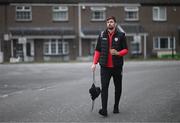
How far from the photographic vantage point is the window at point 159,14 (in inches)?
2141

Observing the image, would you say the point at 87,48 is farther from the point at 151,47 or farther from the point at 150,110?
the point at 150,110

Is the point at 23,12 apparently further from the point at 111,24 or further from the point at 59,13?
the point at 111,24

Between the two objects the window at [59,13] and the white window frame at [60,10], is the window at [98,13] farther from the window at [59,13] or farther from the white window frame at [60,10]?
the window at [59,13]

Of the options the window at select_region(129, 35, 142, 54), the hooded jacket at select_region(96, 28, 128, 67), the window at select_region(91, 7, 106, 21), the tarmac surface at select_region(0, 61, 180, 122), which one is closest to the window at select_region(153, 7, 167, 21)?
the window at select_region(129, 35, 142, 54)

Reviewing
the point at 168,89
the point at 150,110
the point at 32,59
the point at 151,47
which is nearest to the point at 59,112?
the point at 150,110

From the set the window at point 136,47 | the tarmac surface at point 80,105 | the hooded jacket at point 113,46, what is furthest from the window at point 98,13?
the hooded jacket at point 113,46

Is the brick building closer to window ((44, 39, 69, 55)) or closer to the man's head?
window ((44, 39, 69, 55))

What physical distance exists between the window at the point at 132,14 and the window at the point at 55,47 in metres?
7.00

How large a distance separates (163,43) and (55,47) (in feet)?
38.4

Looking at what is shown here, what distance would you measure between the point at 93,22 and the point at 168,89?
36516mm

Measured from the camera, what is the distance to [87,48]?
2036 inches

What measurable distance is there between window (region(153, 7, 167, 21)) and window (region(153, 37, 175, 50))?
2.09m

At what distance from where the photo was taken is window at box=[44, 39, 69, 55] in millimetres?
51106

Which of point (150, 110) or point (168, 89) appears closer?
point (150, 110)
